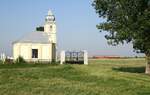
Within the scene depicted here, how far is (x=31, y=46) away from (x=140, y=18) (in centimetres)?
3464

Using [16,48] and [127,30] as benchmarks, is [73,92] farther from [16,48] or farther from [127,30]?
[16,48]

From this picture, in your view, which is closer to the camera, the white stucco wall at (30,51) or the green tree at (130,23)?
the green tree at (130,23)

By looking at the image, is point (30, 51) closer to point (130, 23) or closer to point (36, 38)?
point (36, 38)

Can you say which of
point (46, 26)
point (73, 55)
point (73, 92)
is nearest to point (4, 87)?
point (73, 92)

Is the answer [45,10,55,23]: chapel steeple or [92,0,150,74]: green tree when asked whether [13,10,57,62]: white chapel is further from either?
[92,0,150,74]: green tree

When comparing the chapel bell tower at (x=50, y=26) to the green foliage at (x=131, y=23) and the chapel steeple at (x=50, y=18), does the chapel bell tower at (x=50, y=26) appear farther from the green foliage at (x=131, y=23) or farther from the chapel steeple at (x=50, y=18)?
the green foliage at (x=131, y=23)

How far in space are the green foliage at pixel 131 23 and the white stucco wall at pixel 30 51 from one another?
29224mm

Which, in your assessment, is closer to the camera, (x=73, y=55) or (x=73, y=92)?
(x=73, y=92)

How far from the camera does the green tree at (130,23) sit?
3650 centimetres

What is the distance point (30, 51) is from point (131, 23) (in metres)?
33.5

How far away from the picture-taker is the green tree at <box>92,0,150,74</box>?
36.5 metres

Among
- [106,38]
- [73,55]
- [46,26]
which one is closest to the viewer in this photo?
[106,38]

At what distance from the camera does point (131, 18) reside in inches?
1473

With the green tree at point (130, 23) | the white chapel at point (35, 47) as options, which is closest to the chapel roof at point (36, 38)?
the white chapel at point (35, 47)
